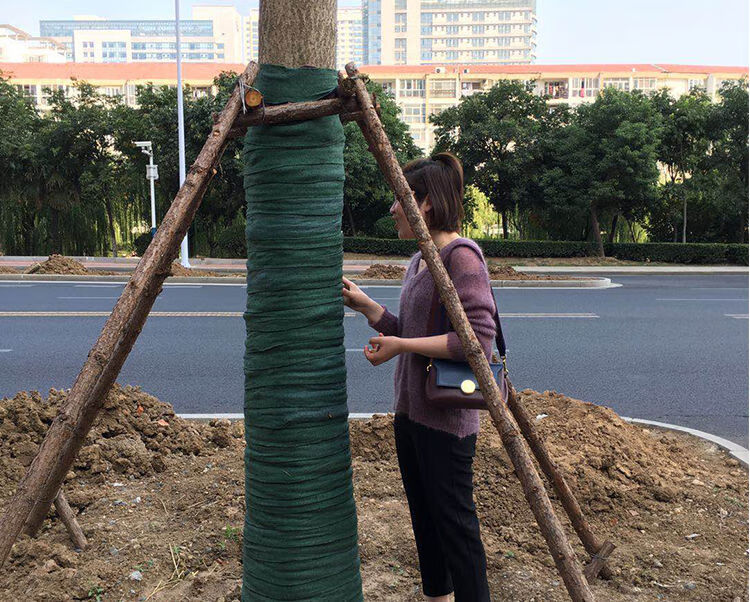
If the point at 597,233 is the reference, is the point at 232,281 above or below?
Answer: below

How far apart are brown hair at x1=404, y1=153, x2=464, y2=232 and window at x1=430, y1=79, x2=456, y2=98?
3745 inches

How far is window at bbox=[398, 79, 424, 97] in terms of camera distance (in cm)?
9494

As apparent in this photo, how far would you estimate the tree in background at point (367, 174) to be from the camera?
27.8 m

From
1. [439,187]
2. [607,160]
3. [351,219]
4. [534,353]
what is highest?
[607,160]

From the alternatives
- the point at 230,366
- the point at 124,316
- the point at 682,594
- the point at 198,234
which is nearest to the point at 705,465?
the point at 682,594

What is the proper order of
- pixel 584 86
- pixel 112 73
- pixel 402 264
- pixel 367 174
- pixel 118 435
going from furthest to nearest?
pixel 584 86 < pixel 112 73 < pixel 367 174 < pixel 402 264 < pixel 118 435

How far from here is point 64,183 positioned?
3042cm

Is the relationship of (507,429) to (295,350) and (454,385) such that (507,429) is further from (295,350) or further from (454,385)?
(295,350)

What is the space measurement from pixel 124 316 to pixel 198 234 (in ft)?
97.8

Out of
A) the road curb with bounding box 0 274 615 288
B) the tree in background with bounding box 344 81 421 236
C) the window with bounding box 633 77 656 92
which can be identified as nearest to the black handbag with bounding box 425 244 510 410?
the road curb with bounding box 0 274 615 288

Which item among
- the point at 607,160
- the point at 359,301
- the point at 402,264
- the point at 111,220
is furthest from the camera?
the point at 111,220

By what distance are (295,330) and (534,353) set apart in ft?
22.9

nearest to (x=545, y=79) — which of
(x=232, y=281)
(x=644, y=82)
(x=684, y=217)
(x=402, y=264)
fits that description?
(x=644, y=82)

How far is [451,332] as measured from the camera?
2.40 m
